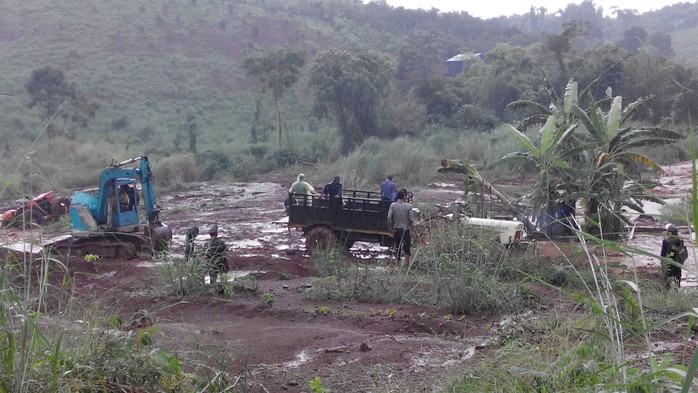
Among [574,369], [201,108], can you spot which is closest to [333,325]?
[574,369]

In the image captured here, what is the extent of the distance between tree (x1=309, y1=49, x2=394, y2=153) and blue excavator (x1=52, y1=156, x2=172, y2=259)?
24908 mm

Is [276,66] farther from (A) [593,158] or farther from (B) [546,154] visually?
(B) [546,154]

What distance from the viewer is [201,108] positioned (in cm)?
5447

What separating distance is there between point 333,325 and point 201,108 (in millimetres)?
46949

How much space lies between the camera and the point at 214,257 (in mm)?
11805

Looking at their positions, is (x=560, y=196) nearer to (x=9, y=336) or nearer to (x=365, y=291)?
(x=365, y=291)

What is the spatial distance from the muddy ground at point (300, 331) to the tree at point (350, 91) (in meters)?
26.4

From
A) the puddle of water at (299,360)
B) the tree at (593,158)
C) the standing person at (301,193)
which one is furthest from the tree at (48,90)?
the puddle of water at (299,360)

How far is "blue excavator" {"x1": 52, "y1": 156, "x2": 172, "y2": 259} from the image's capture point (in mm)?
16281

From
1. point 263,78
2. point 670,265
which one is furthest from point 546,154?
point 263,78

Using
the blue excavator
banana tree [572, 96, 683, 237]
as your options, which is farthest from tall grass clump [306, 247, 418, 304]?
the blue excavator

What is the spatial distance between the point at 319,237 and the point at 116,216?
4.52 metres

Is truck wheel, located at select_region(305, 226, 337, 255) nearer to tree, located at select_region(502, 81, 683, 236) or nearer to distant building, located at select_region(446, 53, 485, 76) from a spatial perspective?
tree, located at select_region(502, 81, 683, 236)

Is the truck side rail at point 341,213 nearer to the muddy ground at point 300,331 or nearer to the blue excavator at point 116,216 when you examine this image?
the muddy ground at point 300,331
